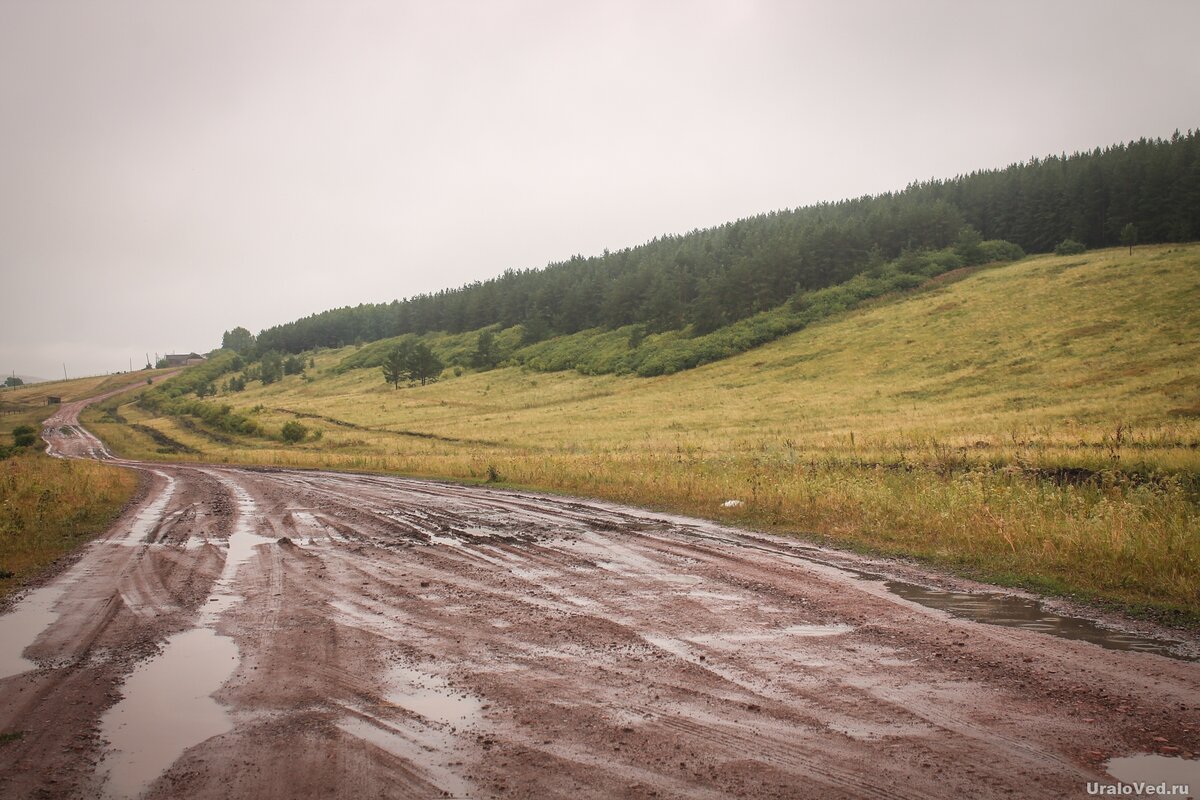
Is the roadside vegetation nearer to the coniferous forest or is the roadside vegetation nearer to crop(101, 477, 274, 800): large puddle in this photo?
crop(101, 477, 274, 800): large puddle

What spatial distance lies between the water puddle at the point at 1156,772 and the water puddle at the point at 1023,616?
263 cm

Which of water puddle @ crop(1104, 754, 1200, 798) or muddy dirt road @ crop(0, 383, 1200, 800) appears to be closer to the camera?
water puddle @ crop(1104, 754, 1200, 798)

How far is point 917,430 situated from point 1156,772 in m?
33.7

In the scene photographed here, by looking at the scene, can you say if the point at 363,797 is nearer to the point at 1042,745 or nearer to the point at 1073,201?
the point at 1042,745

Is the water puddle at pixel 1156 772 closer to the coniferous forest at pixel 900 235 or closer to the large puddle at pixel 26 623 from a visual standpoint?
the large puddle at pixel 26 623

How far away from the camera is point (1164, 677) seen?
6.03 metres

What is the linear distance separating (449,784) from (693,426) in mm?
46738

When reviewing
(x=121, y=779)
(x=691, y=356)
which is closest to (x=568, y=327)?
(x=691, y=356)

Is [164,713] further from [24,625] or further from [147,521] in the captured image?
[147,521]

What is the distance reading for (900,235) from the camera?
110 meters

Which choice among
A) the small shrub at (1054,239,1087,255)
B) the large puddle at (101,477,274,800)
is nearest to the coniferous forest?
the small shrub at (1054,239,1087,255)

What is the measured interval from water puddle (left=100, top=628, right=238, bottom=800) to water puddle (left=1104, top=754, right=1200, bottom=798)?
6.72m

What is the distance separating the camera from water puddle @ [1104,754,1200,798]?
14.1ft

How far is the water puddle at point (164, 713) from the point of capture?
482cm
